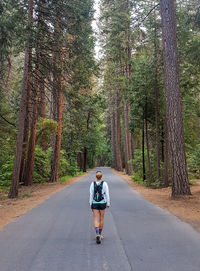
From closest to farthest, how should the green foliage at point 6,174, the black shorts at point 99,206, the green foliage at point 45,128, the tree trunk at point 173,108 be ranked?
the black shorts at point 99,206 < the tree trunk at point 173,108 < the green foliage at point 6,174 < the green foliage at point 45,128

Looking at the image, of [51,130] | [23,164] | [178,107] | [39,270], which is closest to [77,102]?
[51,130]

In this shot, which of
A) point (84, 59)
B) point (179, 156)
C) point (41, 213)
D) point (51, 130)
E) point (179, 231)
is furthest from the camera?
point (51, 130)

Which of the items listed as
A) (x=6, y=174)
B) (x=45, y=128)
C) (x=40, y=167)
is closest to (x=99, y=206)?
(x=6, y=174)

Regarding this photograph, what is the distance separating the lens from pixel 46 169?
2269 cm

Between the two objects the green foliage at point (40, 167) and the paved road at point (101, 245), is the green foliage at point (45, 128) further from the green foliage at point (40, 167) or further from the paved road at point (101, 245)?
the paved road at point (101, 245)

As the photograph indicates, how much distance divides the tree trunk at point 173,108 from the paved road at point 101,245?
→ 3579mm

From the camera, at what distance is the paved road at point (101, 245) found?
13.4 ft

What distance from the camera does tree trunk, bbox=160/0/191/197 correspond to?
1131 cm

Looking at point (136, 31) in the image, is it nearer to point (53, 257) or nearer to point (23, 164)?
point (23, 164)

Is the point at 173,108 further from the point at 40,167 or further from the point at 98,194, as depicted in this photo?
the point at 40,167

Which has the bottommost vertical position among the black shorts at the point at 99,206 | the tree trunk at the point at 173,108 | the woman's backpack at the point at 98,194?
the black shorts at the point at 99,206

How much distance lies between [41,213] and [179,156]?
6468 millimetres

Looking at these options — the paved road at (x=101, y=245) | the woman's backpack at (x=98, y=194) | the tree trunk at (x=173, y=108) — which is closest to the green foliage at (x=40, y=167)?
the tree trunk at (x=173, y=108)

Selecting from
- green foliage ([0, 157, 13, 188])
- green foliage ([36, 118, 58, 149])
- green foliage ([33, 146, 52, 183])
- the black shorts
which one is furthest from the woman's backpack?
green foliage ([33, 146, 52, 183])
